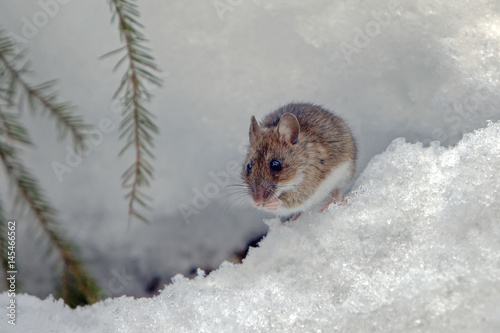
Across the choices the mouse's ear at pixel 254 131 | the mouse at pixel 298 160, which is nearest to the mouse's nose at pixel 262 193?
the mouse at pixel 298 160

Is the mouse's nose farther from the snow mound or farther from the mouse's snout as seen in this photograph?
the snow mound

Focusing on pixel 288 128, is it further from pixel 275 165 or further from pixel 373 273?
pixel 373 273

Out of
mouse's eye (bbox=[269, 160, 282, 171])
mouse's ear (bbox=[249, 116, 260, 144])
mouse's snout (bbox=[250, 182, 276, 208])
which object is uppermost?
mouse's ear (bbox=[249, 116, 260, 144])

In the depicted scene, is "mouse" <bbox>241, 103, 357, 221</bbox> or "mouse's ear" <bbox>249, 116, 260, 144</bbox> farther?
"mouse's ear" <bbox>249, 116, 260, 144</bbox>

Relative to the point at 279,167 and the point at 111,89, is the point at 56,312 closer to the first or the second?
the point at 279,167

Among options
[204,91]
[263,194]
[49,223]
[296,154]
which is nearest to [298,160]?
[296,154]

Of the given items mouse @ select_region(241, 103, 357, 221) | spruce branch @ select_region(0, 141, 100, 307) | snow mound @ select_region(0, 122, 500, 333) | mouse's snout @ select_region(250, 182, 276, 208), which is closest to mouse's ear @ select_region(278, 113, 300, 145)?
mouse @ select_region(241, 103, 357, 221)

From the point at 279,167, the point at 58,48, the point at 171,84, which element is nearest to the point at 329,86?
the point at 279,167

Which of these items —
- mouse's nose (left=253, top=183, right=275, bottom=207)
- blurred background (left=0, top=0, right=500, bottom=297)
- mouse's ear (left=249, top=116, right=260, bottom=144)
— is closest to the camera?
mouse's nose (left=253, top=183, right=275, bottom=207)
